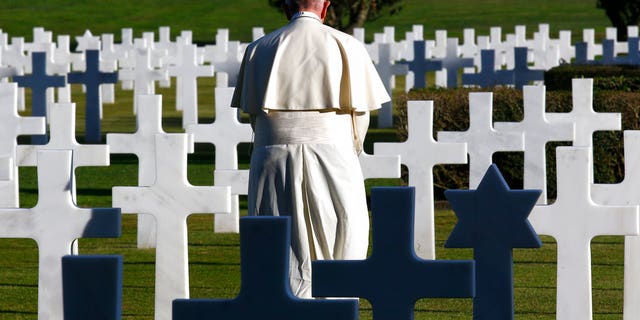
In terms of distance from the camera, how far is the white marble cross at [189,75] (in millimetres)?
20453

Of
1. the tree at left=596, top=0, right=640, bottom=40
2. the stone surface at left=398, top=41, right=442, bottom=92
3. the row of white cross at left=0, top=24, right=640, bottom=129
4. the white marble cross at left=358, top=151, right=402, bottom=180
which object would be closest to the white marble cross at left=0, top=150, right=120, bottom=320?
the white marble cross at left=358, top=151, right=402, bottom=180

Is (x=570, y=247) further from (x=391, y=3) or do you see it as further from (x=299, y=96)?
(x=391, y=3)

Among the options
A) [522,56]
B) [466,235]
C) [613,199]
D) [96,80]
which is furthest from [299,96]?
[96,80]

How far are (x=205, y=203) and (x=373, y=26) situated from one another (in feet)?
150

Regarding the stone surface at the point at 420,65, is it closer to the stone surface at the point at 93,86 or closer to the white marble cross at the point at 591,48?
the stone surface at the point at 93,86

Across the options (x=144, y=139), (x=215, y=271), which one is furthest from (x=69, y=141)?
(x=215, y=271)

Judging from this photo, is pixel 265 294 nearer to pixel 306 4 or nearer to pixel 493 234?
pixel 493 234

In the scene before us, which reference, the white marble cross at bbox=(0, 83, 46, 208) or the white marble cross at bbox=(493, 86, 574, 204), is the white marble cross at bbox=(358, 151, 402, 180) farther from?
the white marble cross at bbox=(0, 83, 46, 208)

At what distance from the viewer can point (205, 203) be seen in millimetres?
6719

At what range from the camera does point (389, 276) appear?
398 centimetres

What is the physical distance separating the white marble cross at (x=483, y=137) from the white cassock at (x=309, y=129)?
3046 millimetres

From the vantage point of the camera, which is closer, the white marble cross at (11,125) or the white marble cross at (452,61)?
the white marble cross at (11,125)

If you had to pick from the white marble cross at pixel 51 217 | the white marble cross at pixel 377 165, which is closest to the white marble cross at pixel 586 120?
the white marble cross at pixel 377 165

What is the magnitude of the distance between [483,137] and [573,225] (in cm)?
374
